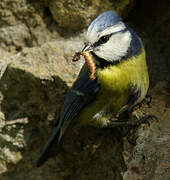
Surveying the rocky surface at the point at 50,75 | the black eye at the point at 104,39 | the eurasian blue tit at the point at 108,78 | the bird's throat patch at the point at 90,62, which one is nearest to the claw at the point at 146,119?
the eurasian blue tit at the point at 108,78

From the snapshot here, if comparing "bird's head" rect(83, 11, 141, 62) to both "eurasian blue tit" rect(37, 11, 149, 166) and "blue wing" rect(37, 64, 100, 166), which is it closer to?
"eurasian blue tit" rect(37, 11, 149, 166)

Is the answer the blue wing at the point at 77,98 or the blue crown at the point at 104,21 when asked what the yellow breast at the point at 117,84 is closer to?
the blue wing at the point at 77,98

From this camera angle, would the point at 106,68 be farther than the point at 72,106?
No

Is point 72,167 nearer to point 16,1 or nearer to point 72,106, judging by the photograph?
point 72,106

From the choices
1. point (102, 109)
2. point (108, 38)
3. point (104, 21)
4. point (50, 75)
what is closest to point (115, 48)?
point (108, 38)

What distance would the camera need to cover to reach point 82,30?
2492mm

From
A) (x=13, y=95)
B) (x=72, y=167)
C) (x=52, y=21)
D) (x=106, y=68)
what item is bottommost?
(x=72, y=167)

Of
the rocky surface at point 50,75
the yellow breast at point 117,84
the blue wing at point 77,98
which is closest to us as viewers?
the yellow breast at point 117,84

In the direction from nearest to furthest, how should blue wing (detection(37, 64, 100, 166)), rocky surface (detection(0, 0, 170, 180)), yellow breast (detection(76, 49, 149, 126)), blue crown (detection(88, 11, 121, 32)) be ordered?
blue crown (detection(88, 11, 121, 32)), yellow breast (detection(76, 49, 149, 126)), blue wing (detection(37, 64, 100, 166)), rocky surface (detection(0, 0, 170, 180))

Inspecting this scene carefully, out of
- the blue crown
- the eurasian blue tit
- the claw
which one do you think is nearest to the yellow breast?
the eurasian blue tit

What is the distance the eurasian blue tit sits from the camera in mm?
1894

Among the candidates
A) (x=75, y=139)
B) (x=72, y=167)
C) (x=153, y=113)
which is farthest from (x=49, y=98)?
(x=153, y=113)

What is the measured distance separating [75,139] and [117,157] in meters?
0.46

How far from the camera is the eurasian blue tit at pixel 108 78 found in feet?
6.21
